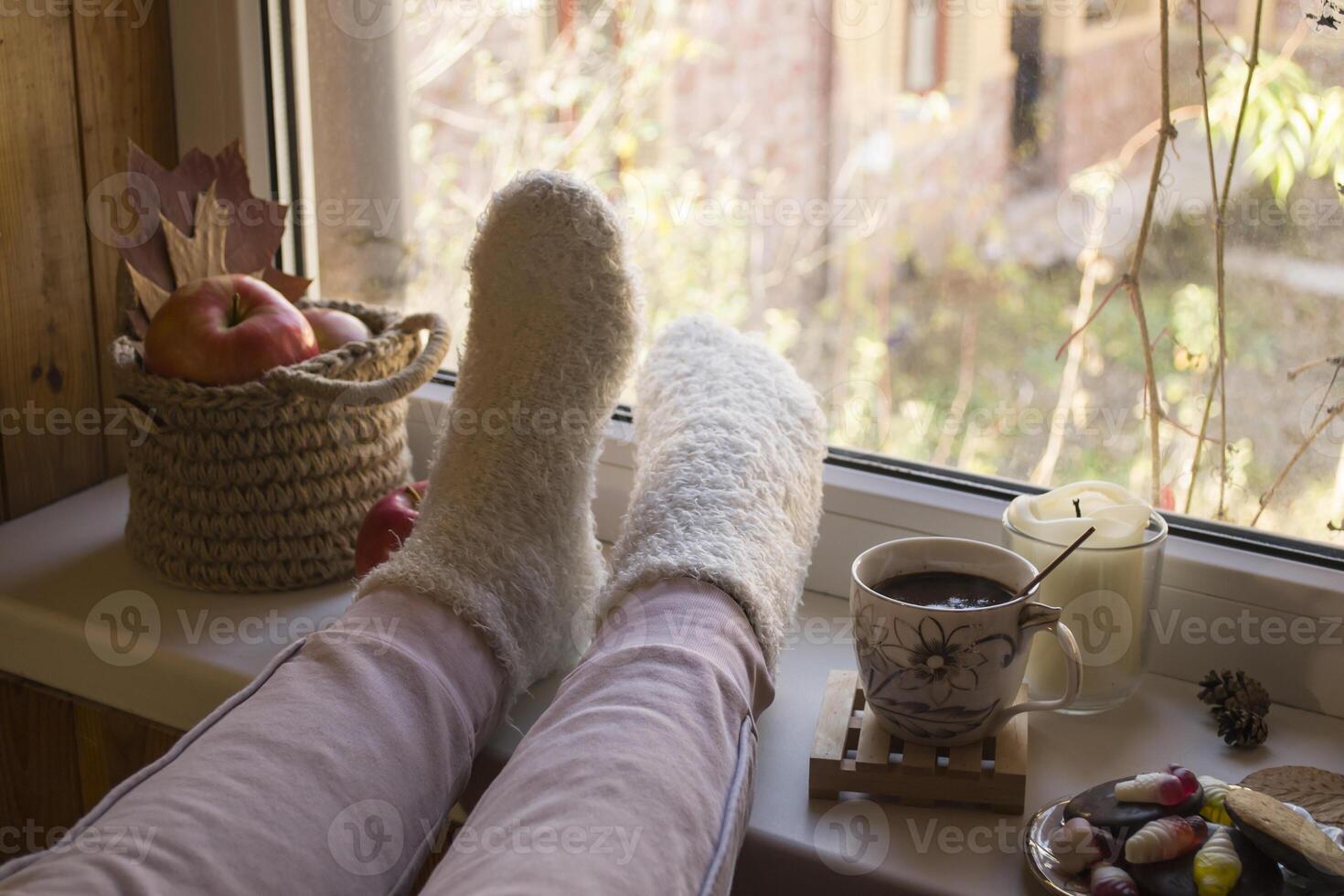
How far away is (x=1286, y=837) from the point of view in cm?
50

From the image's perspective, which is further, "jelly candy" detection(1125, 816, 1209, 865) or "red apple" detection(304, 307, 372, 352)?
"red apple" detection(304, 307, 372, 352)

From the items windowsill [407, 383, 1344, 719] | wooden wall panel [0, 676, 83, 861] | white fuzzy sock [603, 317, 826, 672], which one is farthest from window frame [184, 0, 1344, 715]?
wooden wall panel [0, 676, 83, 861]

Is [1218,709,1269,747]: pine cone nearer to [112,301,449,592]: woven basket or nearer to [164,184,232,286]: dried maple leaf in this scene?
[112,301,449,592]: woven basket

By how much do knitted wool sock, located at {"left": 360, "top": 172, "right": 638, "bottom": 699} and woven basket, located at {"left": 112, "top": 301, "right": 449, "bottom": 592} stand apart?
9 cm

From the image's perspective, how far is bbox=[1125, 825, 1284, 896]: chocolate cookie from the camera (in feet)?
1.62

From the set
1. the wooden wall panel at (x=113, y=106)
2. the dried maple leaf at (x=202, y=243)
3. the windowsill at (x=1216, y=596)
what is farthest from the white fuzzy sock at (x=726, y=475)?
the wooden wall panel at (x=113, y=106)

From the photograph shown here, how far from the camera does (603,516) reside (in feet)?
3.05

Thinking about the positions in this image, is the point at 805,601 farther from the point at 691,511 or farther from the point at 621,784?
the point at 621,784

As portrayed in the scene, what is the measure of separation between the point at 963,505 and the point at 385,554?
0.40 metres

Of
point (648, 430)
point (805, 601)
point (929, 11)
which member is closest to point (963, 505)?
point (805, 601)

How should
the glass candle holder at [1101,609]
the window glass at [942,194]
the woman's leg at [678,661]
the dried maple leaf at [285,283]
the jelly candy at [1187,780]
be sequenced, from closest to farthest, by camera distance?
the woman's leg at [678,661], the jelly candy at [1187,780], the glass candle holder at [1101,609], the window glass at [942,194], the dried maple leaf at [285,283]

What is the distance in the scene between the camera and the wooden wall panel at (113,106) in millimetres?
895

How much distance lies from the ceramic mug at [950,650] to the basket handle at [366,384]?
1.07 feet

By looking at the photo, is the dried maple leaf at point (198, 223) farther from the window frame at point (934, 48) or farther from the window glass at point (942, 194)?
the window frame at point (934, 48)
